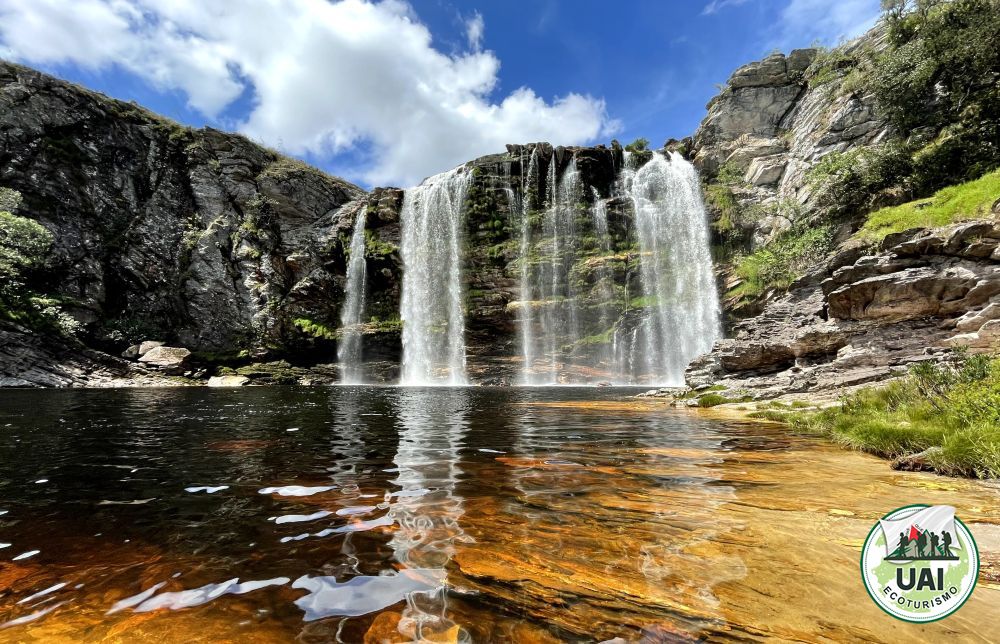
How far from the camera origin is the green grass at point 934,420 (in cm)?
503

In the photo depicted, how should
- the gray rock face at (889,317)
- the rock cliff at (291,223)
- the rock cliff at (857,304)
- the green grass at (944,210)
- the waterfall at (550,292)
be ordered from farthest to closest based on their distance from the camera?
1. the waterfall at (550,292)
2. the rock cliff at (291,223)
3. the green grass at (944,210)
4. the rock cliff at (857,304)
5. the gray rock face at (889,317)

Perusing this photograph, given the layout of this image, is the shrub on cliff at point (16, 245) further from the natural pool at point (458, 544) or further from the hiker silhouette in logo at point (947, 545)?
the hiker silhouette in logo at point (947, 545)

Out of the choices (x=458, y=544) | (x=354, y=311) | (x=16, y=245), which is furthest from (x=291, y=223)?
(x=458, y=544)

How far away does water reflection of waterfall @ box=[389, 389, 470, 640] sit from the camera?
237cm

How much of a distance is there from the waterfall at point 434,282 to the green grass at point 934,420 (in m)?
35.4

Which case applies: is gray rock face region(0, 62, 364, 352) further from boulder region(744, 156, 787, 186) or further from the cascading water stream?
boulder region(744, 156, 787, 186)

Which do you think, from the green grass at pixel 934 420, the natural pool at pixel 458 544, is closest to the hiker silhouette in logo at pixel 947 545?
the natural pool at pixel 458 544

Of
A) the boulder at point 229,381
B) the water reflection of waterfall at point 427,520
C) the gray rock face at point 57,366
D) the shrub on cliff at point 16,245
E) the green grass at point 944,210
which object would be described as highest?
the shrub on cliff at point 16,245

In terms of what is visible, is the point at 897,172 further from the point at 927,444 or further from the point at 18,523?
the point at 18,523

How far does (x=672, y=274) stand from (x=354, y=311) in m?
32.7

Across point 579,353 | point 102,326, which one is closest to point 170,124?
point 102,326

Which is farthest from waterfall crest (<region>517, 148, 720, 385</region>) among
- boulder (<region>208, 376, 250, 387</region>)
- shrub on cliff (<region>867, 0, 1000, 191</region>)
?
boulder (<region>208, 376, 250, 387</region>)

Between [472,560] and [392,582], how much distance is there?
0.60 metres

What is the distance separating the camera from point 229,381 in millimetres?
36375
